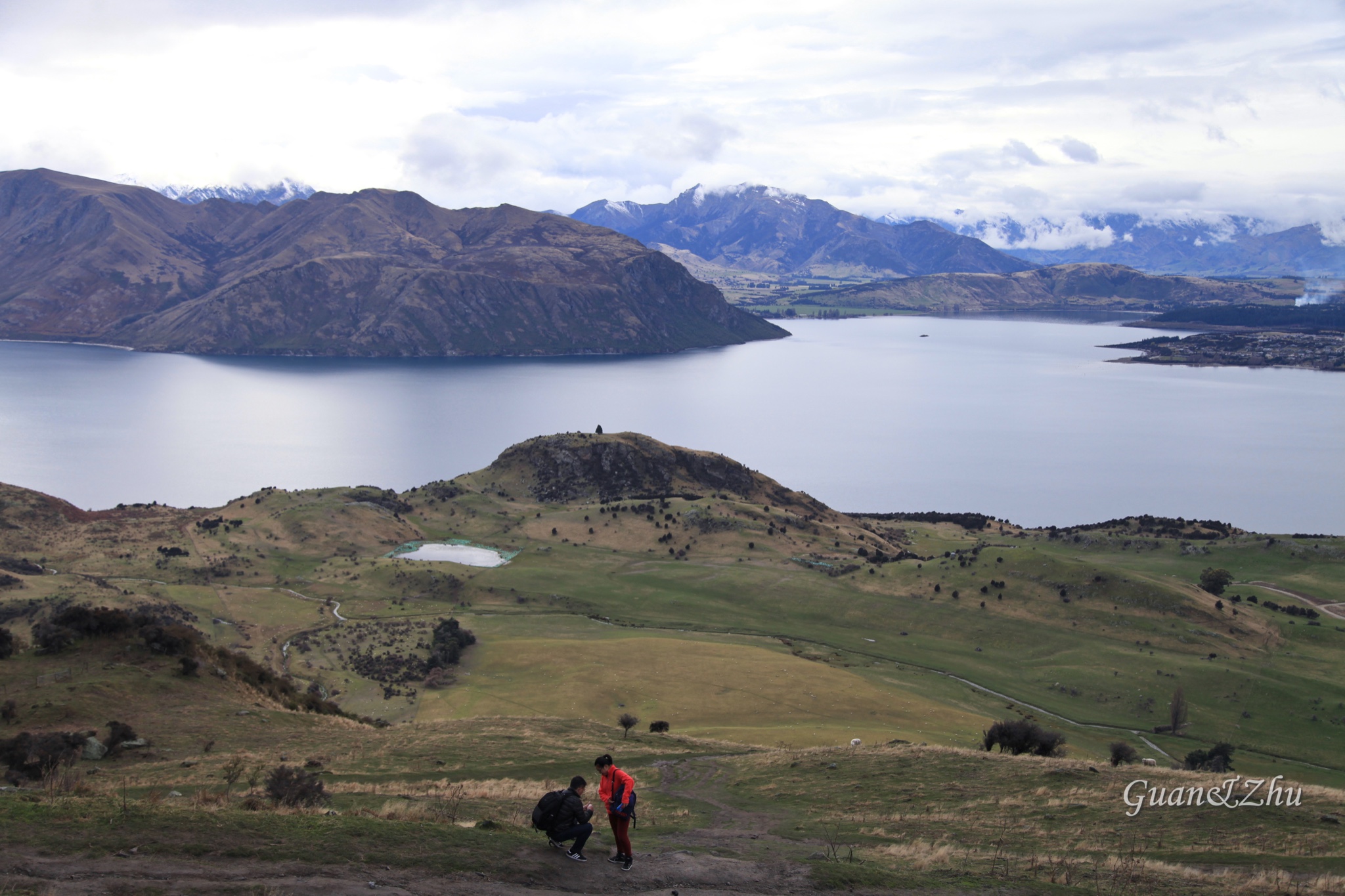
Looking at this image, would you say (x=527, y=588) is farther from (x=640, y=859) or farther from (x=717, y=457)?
(x=640, y=859)

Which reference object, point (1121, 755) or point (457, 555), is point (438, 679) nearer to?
point (457, 555)

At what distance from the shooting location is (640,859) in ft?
52.7

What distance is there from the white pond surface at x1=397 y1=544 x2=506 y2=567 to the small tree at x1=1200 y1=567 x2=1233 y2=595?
66413 millimetres

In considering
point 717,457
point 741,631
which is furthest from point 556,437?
point 741,631

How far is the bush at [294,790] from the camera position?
1892 cm

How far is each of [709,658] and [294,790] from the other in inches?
1490

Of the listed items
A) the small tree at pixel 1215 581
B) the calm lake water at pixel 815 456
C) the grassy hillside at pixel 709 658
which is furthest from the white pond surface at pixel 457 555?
the small tree at pixel 1215 581

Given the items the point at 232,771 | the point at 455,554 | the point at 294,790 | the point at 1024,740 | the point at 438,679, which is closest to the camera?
the point at 294,790

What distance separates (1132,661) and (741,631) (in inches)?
1104

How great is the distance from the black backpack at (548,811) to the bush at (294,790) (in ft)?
22.0

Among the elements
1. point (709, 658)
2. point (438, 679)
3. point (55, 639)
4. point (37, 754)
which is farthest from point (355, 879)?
point (709, 658)

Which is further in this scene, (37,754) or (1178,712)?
(1178,712)

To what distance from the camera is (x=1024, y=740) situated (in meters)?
33.2

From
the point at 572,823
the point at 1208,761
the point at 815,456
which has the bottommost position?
the point at 1208,761
